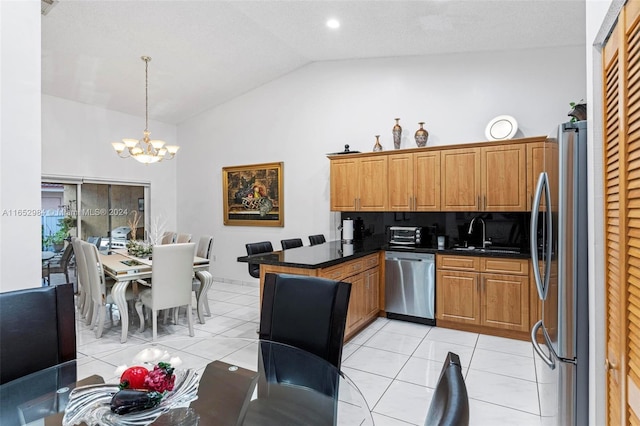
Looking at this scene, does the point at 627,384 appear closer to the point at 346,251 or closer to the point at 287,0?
the point at 346,251

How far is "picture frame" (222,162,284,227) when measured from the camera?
19.3ft

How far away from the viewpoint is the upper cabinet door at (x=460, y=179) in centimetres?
398

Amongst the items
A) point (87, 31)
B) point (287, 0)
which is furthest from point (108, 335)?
point (287, 0)

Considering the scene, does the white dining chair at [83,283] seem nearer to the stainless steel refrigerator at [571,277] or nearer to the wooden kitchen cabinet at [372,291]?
the wooden kitchen cabinet at [372,291]

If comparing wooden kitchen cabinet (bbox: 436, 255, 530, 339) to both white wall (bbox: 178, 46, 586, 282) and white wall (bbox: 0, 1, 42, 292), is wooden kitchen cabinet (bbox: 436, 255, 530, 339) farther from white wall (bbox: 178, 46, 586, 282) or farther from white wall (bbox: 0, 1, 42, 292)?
white wall (bbox: 0, 1, 42, 292)

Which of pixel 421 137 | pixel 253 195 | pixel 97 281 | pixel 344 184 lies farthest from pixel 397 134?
pixel 97 281

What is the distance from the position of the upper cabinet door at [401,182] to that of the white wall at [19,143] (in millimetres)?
3586

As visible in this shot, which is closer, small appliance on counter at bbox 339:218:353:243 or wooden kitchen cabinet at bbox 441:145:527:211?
wooden kitchen cabinet at bbox 441:145:527:211

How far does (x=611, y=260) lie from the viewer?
1342 millimetres

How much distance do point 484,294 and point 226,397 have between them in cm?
310

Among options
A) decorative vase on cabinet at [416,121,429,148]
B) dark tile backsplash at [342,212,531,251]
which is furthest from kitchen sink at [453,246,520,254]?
decorative vase on cabinet at [416,121,429,148]

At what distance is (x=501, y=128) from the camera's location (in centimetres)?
414

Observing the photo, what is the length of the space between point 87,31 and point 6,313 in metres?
3.76

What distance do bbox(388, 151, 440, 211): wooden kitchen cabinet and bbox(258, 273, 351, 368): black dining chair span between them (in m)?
2.78
